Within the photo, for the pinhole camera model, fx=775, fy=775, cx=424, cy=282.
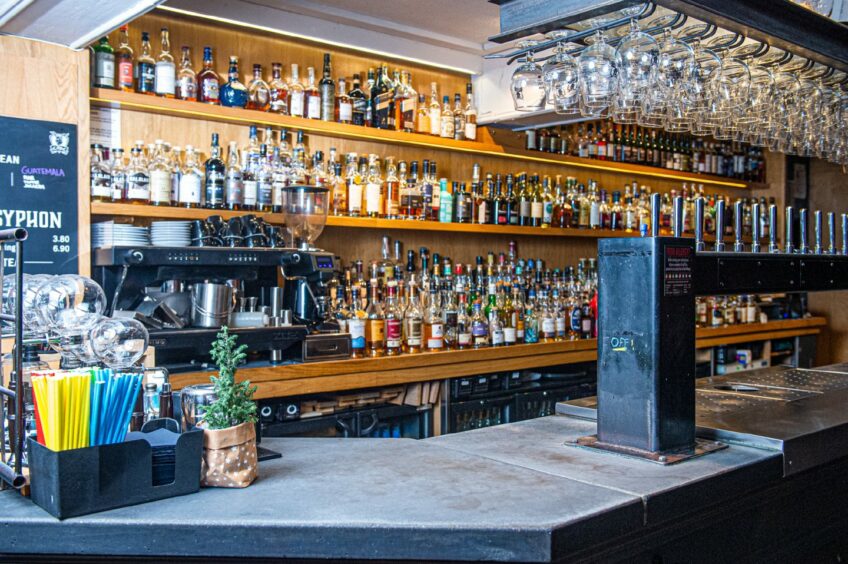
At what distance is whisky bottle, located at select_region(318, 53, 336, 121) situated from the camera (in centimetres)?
381

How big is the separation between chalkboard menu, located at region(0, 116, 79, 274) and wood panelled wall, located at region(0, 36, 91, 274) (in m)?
0.03

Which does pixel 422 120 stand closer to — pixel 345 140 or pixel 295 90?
pixel 345 140

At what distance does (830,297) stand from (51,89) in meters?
5.73

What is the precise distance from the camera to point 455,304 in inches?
168

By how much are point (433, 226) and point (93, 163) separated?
5.63ft

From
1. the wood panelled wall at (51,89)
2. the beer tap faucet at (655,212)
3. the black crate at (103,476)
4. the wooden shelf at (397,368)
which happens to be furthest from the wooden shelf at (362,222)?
the beer tap faucet at (655,212)

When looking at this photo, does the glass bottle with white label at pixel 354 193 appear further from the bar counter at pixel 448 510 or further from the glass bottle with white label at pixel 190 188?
the bar counter at pixel 448 510

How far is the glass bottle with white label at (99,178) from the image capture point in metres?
3.18

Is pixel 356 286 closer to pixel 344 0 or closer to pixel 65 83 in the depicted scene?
pixel 344 0

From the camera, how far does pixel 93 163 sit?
10.6 feet

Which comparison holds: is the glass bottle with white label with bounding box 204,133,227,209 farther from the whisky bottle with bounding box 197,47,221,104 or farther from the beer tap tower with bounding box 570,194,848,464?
the beer tap tower with bounding box 570,194,848,464

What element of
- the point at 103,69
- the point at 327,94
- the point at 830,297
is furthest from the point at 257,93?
the point at 830,297

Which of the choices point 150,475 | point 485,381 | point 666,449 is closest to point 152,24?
point 485,381

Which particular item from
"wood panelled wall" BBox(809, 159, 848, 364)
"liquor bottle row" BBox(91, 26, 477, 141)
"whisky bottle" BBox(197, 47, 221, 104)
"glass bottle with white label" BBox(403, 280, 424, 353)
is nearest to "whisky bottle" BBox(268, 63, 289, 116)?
"liquor bottle row" BBox(91, 26, 477, 141)
